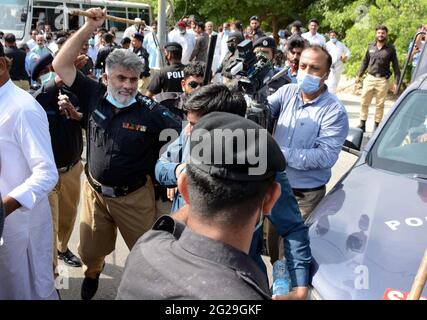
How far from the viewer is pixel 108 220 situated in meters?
3.65

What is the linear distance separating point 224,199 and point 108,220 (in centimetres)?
248

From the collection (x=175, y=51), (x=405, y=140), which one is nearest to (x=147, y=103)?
(x=405, y=140)

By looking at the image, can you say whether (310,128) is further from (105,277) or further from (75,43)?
(105,277)

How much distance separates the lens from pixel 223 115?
146 cm

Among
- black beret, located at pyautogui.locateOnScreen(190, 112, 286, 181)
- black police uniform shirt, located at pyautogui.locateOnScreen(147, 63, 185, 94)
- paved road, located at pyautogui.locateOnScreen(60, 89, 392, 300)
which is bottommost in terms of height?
paved road, located at pyautogui.locateOnScreen(60, 89, 392, 300)

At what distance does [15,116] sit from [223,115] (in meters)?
1.41

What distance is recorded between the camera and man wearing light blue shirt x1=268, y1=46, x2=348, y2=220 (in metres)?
3.31

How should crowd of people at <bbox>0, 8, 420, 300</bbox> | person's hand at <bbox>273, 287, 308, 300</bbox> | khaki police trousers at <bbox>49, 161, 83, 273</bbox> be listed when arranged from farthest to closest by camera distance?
khaki police trousers at <bbox>49, 161, 83, 273</bbox>, person's hand at <bbox>273, 287, 308, 300</bbox>, crowd of people at <bbox>0, 8, 420, 300</bbox>

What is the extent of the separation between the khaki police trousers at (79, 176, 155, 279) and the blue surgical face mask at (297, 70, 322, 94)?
1.25m

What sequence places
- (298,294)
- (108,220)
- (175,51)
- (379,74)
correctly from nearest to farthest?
(298,294) < (108,220) < (175,51) < (379,74)

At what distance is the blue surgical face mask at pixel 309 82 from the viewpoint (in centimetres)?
341

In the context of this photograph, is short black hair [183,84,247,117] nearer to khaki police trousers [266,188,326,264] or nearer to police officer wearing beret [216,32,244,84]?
police officer wearing beret [216,32,244,84]

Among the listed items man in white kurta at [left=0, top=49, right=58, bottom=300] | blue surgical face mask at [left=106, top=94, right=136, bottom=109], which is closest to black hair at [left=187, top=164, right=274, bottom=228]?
man in white kurta at [left=0, top=49, right=58, bottom=300]

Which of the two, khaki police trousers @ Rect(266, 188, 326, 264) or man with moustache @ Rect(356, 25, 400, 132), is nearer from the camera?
khaki police trousers @ Rect(266, 188, 326, 264)
